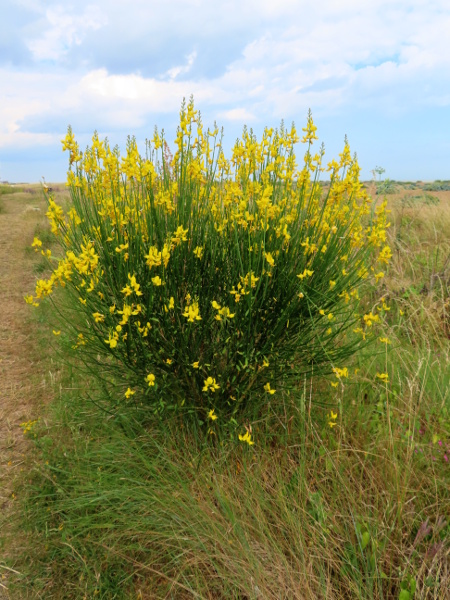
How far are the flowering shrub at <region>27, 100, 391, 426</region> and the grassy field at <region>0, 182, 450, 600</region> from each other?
0.33 metres

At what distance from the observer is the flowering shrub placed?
2225mm

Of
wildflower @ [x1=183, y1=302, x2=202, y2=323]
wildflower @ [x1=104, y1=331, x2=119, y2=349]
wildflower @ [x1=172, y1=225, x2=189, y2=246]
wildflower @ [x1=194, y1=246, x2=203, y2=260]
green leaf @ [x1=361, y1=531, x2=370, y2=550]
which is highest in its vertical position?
wildflower @ [x1=172, y1=225, x2=189, y2=246]

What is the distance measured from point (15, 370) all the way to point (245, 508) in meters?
3.25

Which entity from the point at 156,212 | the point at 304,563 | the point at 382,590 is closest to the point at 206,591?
the point at 304,563

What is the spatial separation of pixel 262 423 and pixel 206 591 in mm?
971

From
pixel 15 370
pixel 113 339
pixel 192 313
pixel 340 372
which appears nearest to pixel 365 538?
pixel 340 372

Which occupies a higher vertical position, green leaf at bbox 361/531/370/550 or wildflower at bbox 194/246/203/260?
wildflower at bbox 194/246/203/260

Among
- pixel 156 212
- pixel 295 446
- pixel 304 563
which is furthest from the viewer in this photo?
pixel 295 446

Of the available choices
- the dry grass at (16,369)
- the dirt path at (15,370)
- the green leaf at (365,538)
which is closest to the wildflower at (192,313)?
the green leaf at (365,538)

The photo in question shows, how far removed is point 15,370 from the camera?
14.5ft

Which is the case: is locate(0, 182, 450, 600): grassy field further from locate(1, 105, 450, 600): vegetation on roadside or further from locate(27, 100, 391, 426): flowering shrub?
locate(27, 100, 391, 426): flowering shrub

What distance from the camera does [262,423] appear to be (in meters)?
2.67

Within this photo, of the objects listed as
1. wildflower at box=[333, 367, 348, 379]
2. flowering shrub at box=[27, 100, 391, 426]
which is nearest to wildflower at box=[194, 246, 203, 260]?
flowering shrub at box=[27, 100, 391, 426]

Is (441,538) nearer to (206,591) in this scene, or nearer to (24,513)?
(206,591)
